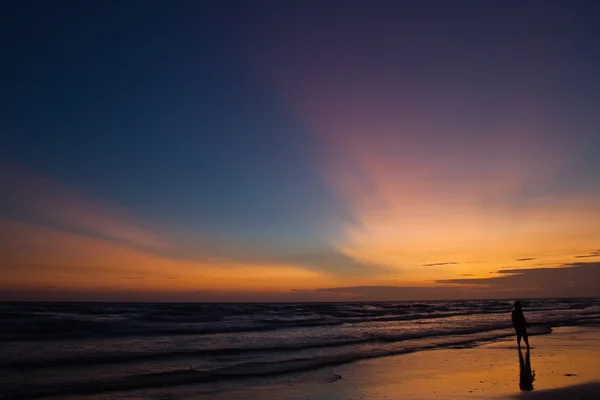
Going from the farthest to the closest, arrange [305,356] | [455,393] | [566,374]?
[305,356] → [566,374] → [455,393]

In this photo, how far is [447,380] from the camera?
13766mm

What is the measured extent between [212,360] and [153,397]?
751cm

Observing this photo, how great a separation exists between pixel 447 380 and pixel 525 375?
99.1 inches

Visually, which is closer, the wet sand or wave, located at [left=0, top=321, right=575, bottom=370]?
the wet sand

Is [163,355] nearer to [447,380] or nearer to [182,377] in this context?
[182,377]

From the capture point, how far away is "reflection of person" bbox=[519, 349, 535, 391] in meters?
12.4

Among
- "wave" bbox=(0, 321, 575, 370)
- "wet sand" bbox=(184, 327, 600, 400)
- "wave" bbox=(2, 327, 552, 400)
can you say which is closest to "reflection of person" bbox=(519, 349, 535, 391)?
"wet sand" bbox=(184, 327, 600, 400)

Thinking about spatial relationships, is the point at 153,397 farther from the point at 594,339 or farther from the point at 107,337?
the point at 594,339

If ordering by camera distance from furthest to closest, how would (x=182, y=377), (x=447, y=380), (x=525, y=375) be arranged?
(x=182, y=377), (x=525, y=375), (x=447, y=380)

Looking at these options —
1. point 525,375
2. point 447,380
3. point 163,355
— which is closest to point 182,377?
point 163,355

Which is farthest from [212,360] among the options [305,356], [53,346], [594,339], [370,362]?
[594,339]

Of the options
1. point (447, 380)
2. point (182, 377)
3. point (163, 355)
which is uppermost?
point (447, 380)

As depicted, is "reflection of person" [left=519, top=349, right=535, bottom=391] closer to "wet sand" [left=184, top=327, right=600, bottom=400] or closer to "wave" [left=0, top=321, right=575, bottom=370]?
"wet sand" [left=184, top=327, right=600, bottom=400]

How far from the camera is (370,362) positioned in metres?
19.0
